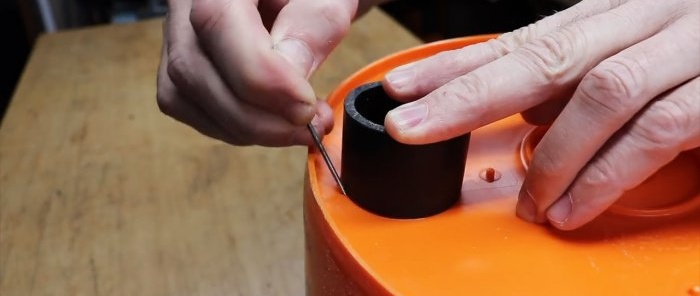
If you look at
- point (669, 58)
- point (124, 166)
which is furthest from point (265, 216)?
point (669, 58)

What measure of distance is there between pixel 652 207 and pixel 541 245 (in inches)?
3.4

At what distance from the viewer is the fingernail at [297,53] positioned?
44 centimetres

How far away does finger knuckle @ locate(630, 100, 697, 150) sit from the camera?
0.39m

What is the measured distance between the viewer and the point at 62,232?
2.20 ft

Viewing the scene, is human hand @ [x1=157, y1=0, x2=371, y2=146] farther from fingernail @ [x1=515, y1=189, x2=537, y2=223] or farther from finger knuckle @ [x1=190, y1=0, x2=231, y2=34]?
fingernail @ [x1=515, y1=189, x2=537, y2=223]

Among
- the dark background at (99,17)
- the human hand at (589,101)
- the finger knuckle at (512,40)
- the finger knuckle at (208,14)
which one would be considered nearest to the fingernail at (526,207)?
the human hand at (589,101)

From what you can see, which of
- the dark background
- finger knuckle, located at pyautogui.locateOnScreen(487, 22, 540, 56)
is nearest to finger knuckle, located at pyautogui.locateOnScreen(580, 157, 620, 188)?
finger knuckle, located at pyautogui.locateOnScreen(487, 22, 540, 56)

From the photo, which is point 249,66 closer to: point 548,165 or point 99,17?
point 548,165

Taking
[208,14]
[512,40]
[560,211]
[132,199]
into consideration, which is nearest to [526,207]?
[560,211]

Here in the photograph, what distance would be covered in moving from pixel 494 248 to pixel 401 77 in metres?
0.12

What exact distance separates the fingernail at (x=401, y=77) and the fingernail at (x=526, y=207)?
0.32 feet

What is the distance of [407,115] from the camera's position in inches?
15.4

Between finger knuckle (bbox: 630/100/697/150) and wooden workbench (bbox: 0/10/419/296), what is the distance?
0.33 metres

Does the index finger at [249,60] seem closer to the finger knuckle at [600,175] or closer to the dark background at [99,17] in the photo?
the finger knuckle at [600,175]
